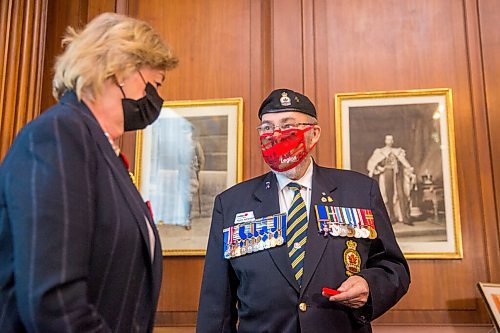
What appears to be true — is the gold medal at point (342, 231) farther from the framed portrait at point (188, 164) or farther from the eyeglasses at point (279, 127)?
the framed portrait at point (188, 164)

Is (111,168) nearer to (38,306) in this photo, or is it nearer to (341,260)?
(38,306)

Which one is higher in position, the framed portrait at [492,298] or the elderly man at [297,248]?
the elderly man at [297,248]

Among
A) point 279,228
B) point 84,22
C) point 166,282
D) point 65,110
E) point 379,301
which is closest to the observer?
point 65,110

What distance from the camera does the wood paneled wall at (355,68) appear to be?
8.62 feet

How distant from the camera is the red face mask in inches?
86.4

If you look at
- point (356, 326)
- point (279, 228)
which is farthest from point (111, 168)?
point (356, 326)

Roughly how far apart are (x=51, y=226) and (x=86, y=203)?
0.30 feet

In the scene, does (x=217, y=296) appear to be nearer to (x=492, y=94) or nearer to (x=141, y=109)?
(x=141, y=109)

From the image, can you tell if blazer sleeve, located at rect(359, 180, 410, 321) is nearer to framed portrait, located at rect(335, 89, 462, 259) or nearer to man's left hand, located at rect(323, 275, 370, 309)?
man's left hand, located at rect(323, 275, 370, 309)

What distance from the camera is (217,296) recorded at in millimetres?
2174

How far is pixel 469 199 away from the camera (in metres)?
2.67

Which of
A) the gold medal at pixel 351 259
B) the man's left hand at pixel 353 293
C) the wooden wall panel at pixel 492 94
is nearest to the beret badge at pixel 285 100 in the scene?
the gold medal at pixel 351 259

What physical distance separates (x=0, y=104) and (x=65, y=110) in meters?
1.62

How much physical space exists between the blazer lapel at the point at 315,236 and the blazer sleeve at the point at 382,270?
0.16 m
